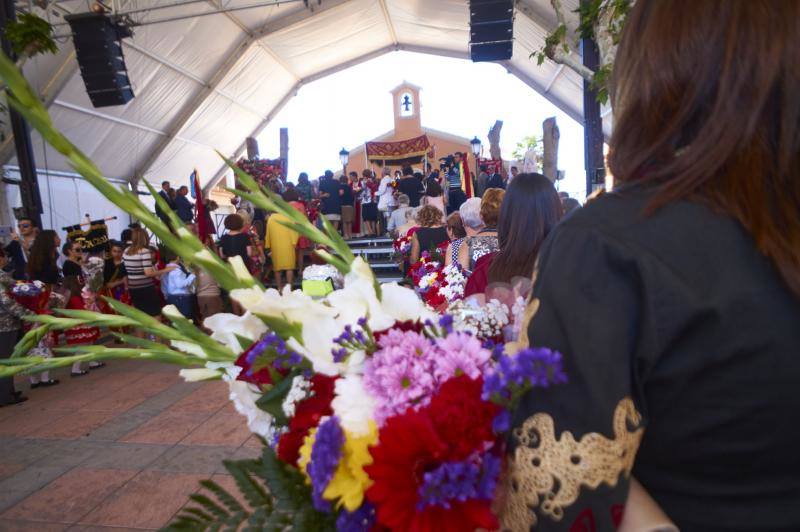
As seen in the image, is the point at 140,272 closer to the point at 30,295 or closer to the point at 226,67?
the point at 30,295

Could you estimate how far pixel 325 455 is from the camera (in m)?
0.70

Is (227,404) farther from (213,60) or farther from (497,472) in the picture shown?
(213,60)

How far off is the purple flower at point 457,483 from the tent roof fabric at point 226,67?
38.9 ft

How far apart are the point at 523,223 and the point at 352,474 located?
6.93 ft

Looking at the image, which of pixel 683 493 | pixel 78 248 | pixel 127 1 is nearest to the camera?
pixel 683 493

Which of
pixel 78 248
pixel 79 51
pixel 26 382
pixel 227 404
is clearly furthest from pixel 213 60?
pixel 227 404

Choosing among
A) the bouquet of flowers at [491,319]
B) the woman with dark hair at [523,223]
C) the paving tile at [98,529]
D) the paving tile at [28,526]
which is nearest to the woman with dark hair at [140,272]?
the paving tile at [28,526]

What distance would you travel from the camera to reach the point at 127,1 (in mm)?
11281

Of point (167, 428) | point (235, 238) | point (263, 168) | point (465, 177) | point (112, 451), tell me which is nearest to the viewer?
point (112, 451)

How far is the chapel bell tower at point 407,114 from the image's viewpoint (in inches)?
1132

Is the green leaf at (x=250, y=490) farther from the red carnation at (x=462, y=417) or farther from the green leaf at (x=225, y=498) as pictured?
the red carnation at (x=462, y=417)

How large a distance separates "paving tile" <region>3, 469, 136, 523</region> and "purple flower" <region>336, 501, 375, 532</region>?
10.1 feet

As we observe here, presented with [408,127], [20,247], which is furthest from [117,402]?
[408,127]

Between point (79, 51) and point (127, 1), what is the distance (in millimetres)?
2809
